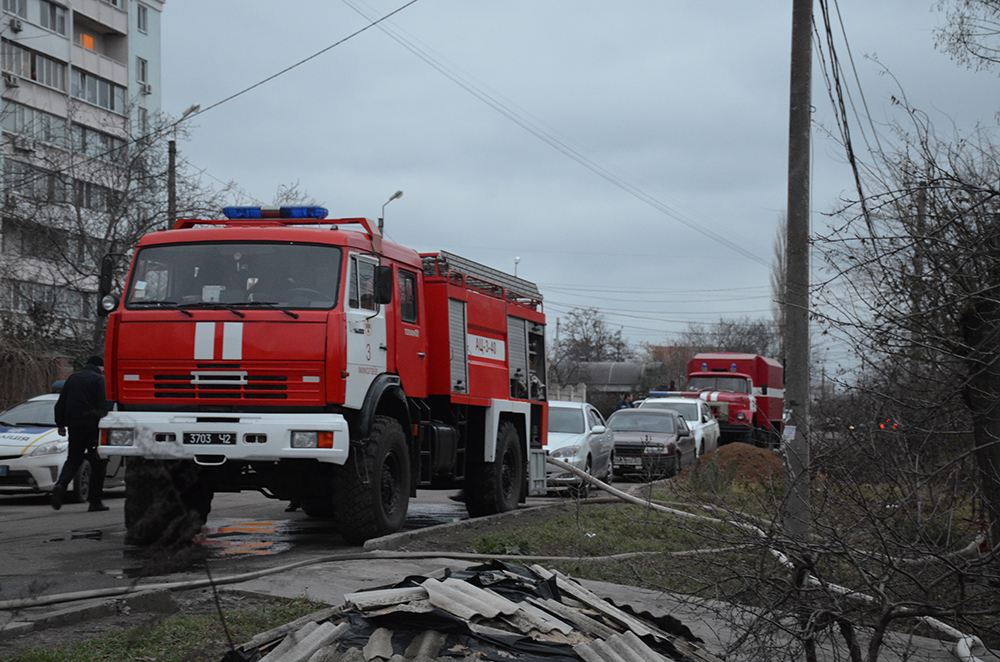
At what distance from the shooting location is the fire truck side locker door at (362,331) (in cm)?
923

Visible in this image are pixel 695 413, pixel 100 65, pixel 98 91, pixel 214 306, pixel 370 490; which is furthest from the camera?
pixel 98 91

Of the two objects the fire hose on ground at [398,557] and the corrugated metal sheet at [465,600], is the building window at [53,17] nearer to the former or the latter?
the fire hose on ground at [398,557]

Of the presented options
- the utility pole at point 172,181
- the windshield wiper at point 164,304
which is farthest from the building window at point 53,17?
the windshield wiper at point 164,304

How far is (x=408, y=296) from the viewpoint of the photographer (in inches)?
432

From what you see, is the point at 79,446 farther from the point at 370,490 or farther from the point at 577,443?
the point at 577,443

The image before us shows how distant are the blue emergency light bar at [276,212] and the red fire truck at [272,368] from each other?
0.05 ft

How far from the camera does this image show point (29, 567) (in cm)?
825

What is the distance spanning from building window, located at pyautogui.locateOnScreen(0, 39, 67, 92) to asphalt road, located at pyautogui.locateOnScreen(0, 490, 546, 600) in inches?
1247

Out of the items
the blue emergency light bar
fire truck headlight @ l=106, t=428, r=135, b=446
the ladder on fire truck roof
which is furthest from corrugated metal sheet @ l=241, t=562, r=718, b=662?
the ladder on fire truck roof

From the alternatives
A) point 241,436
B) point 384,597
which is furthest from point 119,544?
point 384,597

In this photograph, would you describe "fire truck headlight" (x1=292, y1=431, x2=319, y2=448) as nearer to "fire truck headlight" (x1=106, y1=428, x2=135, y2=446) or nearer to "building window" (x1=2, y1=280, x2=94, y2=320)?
"fire truck headlight" (x1=106, y1=428, x2=135, y2=446)

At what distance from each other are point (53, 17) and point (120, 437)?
40.7m

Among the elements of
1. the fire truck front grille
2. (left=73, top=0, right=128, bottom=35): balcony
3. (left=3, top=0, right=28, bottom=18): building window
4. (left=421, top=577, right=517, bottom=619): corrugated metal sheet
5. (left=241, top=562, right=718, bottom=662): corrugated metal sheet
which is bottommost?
(left=241, top=562, right=718, bottom=662): corrugated metal sheet

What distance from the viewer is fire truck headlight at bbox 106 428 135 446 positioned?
885 cm
